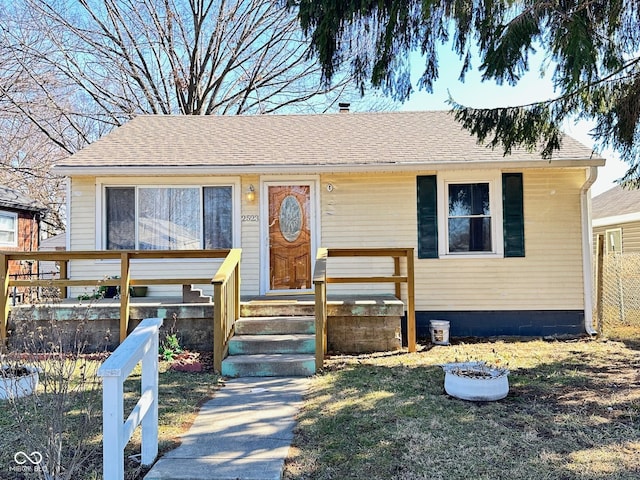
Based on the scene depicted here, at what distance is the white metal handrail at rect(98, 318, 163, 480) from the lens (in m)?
2.50

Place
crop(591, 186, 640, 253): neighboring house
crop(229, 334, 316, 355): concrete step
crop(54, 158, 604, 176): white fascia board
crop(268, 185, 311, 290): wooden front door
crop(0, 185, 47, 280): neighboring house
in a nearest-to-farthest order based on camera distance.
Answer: crop(229, 334, 316, 355): concrete step → crop(54, 158, 604, 176): white fascia board → crop(268, 185, 311, 290): wooden front door → crop(0, 185, 47, 280): neighboring house → crop(591, 186, 640, 253): neighboring house

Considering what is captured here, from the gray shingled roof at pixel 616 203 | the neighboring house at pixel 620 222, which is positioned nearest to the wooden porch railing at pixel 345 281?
the neighboring house at pixel 620 222

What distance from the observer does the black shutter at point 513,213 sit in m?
7.60

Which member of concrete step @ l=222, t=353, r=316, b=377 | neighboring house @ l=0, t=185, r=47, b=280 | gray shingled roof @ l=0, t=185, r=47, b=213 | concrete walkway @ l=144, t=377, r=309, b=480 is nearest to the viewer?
concrete walkway @ l=144, t=377, r=309, b=480

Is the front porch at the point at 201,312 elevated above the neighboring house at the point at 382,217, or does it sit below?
below

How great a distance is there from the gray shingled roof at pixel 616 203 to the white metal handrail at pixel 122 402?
55.6 ft

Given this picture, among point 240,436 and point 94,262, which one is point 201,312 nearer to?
point 94,262

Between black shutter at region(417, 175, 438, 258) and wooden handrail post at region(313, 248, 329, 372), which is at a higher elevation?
black shutter at region(417, 175, 438, 258)

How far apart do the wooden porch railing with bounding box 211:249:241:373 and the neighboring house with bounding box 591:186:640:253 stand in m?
13.8

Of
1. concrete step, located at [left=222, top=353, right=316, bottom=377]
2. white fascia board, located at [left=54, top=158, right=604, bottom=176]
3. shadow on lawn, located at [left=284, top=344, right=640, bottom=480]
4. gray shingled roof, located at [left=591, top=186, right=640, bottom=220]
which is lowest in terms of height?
shadow on lawn, located at [left=284, top=344, right=640, bottom=480]

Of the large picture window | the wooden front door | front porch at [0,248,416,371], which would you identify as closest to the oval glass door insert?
the wooden front door

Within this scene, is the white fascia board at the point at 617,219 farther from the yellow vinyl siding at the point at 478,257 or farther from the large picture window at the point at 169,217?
the large picture window at the point at 169,217

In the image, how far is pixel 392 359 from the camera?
6.13m

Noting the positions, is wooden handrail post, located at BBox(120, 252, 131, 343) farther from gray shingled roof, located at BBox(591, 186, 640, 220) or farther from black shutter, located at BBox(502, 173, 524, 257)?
gray shingled roof, located at BBox(591, 186, 640, 220)
